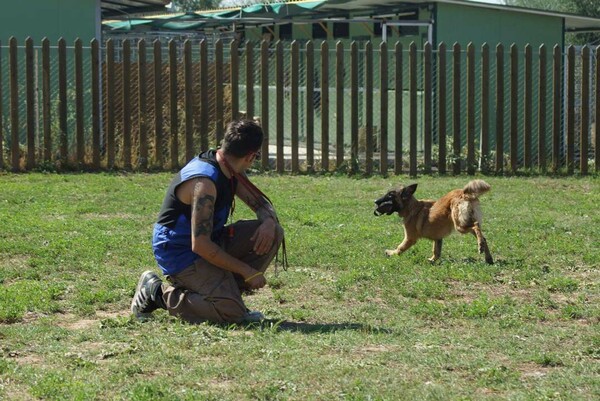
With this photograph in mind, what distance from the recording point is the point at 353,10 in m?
22.3

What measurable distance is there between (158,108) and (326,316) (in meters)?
9.42

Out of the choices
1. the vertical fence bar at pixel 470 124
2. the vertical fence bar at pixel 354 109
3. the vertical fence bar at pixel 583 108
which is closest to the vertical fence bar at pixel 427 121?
the vertical fence bar at pixel 470 124

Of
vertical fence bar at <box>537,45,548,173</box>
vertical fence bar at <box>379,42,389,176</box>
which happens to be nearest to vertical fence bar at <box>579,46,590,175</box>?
vertical fence bar at <box>537,45,548,173</box>

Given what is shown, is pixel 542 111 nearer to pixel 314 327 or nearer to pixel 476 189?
pixel 476 189

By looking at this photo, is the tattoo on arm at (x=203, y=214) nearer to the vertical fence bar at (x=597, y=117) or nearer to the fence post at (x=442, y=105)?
the fence post at (x=442, y=105)

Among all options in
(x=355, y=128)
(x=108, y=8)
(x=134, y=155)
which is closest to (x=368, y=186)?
(x=355, y=128)

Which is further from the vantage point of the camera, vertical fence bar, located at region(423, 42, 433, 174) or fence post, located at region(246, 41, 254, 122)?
vertical fence bar, located at region(423, 42, 433, 174)

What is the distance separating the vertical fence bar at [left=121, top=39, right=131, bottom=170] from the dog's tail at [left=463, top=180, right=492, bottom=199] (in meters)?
7.81

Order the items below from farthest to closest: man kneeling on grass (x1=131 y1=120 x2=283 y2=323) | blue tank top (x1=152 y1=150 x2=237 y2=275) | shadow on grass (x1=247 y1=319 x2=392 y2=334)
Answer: blue tank top (x1=152 y1=150 x2=237 y2=275), man kneeling on grass (x1=131 y1=120 x2=283 y2=323), shadow on grass (x1=247 y1=319 x2=392 y2=334)

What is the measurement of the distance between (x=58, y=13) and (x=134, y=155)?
12.3ft

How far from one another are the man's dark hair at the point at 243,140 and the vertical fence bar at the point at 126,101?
923 cm

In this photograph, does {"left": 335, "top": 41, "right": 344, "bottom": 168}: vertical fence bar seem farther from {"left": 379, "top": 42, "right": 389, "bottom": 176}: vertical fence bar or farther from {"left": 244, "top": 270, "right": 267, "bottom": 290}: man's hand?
{"left": 244, "top": 270, "right": 267, "bottom": 290}: man's hand

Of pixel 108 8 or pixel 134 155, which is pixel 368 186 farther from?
pixel 108 8

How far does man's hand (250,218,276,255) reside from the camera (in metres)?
7.11
